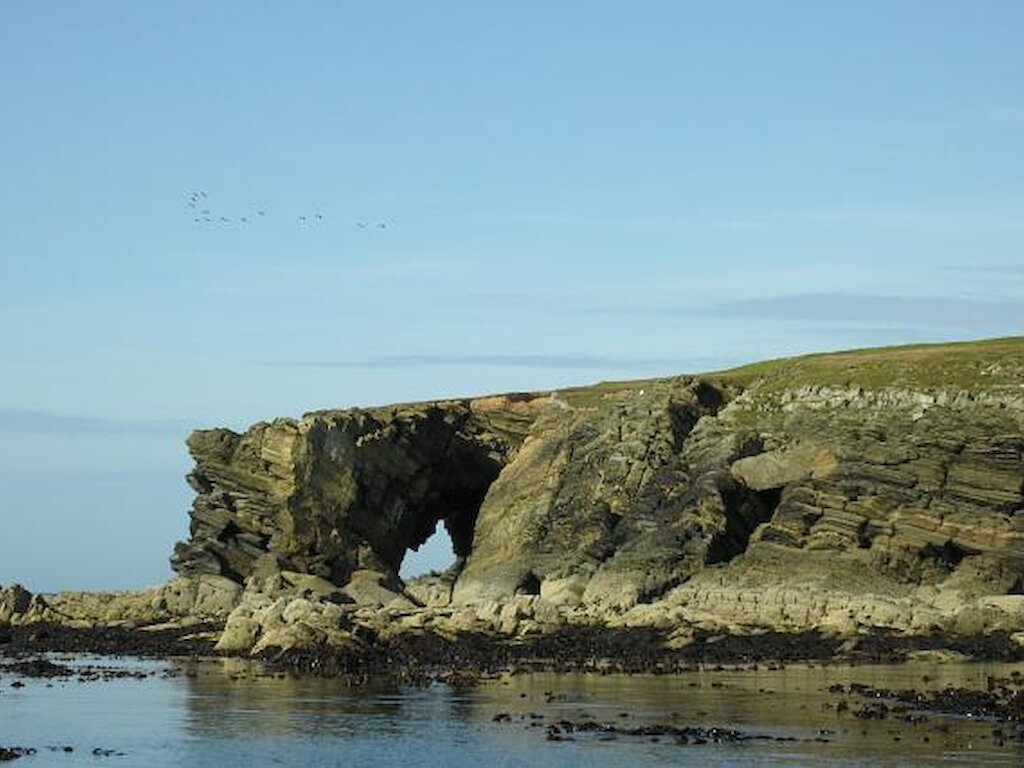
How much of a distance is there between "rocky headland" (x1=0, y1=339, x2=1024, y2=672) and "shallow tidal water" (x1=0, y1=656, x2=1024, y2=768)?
23.0 feet

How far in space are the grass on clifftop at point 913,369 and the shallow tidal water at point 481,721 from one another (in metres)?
22.6

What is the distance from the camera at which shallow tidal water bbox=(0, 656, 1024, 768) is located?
40344 mm

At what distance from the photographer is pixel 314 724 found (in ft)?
153

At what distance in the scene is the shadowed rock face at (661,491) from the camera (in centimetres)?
7194

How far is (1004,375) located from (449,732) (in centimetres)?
4075

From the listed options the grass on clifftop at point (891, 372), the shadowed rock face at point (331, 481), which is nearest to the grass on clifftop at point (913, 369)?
the grass on clifftop at point (891, 372)

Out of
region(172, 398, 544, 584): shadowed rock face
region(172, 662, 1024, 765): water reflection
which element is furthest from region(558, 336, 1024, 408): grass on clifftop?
region(172, 662, 1024, 765): water reflection

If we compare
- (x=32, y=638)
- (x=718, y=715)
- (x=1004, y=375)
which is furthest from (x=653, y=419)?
(x=718, y=715)

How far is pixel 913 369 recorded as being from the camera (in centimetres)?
8244

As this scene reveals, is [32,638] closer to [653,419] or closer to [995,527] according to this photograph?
[653,419]

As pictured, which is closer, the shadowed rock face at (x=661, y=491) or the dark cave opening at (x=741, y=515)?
the shadowed rock face at (x=661, y=491)

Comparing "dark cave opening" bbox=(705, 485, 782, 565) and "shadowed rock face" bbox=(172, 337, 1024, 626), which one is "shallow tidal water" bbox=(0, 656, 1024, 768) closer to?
"shadowed rock face" bbox=(172, 337, 1024, 626)

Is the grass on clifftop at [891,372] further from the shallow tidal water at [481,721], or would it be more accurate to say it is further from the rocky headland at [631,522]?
the shallow tidal water at [481,721]

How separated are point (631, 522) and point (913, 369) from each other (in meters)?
13.9
